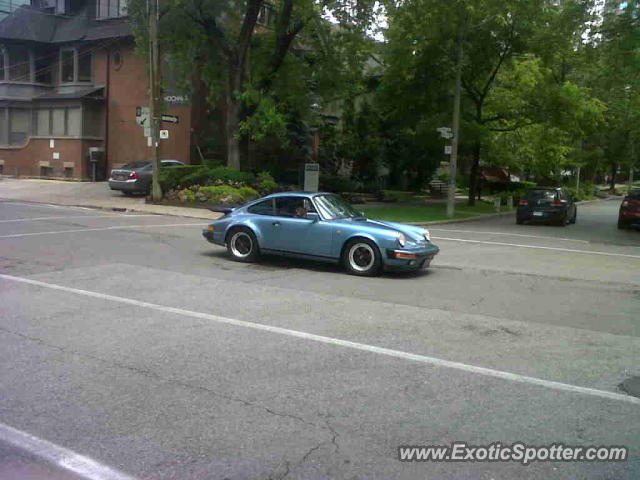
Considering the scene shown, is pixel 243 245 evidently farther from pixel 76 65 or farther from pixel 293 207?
pixel 76 65

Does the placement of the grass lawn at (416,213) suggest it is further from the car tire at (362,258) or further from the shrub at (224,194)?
the car tire at (362,258)

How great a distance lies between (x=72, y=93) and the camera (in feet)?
109

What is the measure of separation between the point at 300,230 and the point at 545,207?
15.9m

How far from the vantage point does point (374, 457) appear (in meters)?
4.15

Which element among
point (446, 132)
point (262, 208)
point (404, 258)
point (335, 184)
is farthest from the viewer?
point (335, 184)

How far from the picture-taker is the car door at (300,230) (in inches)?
438

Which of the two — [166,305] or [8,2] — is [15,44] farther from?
[166,305]

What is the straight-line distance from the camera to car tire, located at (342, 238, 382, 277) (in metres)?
10.7

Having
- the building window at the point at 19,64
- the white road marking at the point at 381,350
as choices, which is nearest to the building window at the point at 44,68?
the building window at the point at 19,64

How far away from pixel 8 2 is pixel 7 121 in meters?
10.2

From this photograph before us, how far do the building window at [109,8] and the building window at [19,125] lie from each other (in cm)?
684

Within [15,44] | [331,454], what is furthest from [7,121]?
[331,454]

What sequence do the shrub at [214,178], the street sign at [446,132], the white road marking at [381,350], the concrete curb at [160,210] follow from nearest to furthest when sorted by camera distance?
1. the white road marking at [381,350]
2. the concrete curb at [160,210]
3. the street sign at [446,132]
4. the shrub at [214,178]

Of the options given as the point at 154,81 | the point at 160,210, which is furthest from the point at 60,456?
the point at 154,81
